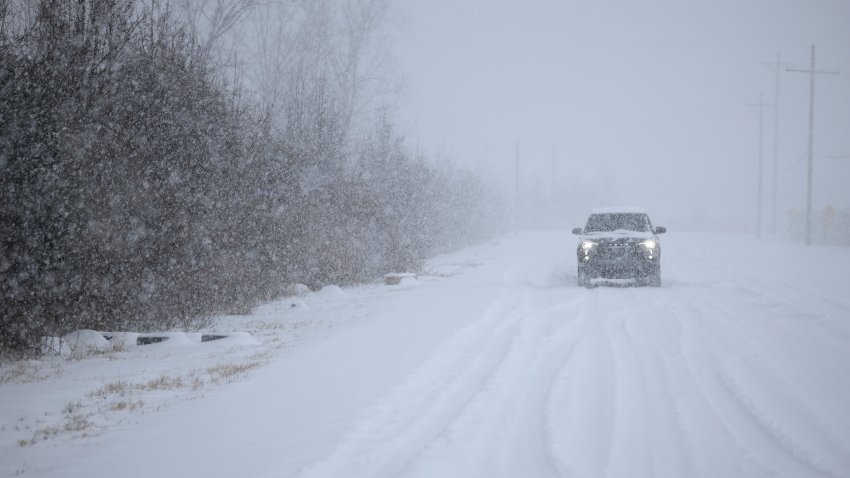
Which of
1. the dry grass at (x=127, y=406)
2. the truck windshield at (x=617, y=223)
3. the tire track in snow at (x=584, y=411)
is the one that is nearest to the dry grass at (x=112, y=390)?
the dry grass at (x=127, y=406)

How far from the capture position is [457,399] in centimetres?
627

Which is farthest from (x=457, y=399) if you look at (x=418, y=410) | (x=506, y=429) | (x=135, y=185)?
(x=135, y=185)

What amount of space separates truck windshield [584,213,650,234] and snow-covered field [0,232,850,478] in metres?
5.53

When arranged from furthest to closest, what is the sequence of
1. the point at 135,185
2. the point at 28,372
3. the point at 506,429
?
the point at 135,185
the point at 28,372
the point at 506,429

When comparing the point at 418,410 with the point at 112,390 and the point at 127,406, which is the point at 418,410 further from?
the point at 112,390

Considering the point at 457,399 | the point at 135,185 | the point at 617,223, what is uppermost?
the point at 135,185

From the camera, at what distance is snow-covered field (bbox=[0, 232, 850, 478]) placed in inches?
180

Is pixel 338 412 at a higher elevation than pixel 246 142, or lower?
lower

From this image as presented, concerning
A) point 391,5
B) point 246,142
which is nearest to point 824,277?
point 246,142

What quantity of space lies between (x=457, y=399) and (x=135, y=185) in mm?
6278

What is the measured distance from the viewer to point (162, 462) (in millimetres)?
4453

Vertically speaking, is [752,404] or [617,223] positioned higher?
[617,223]

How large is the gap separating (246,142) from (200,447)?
30.3 feet

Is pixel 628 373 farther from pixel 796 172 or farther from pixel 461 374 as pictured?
pixel 796 172
